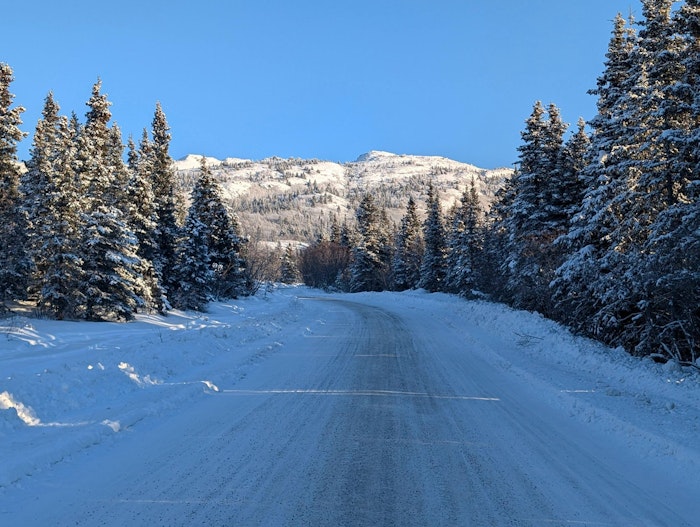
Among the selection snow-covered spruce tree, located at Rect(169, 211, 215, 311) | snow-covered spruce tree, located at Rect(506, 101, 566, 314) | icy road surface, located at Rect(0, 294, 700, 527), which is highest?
snow-covered spruce tree, located at Rect(506, 101, 566, 314)

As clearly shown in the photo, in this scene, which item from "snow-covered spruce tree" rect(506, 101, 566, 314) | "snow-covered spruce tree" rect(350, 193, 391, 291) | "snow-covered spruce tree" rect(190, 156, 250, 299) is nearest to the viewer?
"snow-covered spruce tree" rect(506, 101, 566, 314)

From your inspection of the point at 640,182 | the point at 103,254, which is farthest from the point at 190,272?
the point at 640,182

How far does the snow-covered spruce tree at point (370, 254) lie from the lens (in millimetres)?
63344

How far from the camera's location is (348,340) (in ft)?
55.8

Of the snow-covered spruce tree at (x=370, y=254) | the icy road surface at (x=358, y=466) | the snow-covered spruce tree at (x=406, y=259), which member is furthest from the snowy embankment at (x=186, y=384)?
the snow-covered spruce tree at (x=370, y=254)

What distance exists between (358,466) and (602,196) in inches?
616

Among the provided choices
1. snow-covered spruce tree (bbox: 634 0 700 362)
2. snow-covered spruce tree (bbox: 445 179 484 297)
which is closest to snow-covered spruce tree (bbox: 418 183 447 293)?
snow-covered spruce tree (bbox: 445 179 484 297)

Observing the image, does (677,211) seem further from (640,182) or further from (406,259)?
(406,259)

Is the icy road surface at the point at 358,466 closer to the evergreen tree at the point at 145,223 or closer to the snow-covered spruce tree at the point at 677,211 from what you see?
the snow-covered spruce tree at the point at 677,211

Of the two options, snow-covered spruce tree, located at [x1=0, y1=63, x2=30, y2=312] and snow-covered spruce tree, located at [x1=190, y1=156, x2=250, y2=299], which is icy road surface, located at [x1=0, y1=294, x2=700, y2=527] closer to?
snow-covered spruce tree, located at [x1=0, y1=63, x2=30, y2=312]

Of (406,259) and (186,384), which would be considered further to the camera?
(406,259)

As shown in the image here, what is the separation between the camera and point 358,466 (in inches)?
214

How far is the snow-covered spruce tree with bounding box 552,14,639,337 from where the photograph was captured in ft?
53.6

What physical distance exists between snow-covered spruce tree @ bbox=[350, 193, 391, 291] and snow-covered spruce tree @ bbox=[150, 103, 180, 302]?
32476mm
